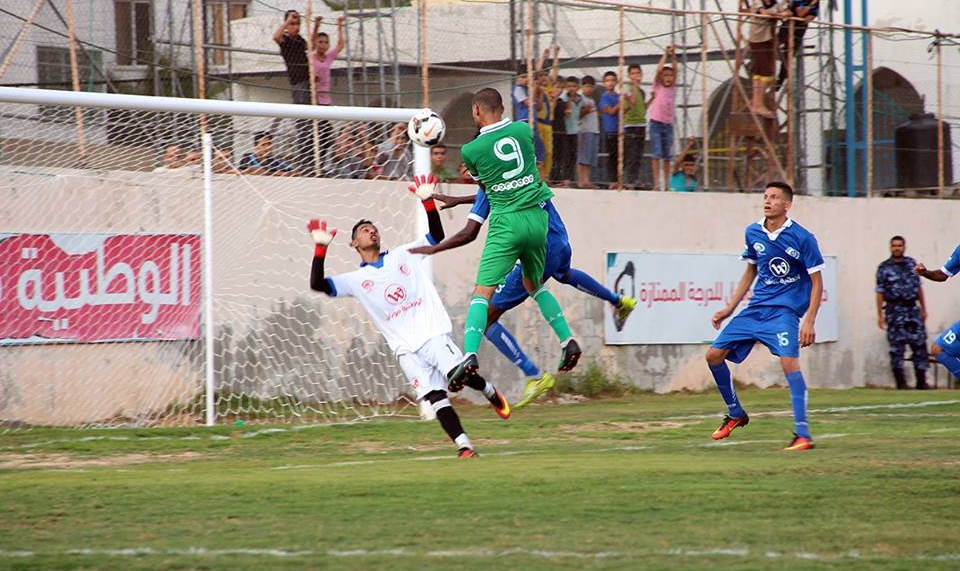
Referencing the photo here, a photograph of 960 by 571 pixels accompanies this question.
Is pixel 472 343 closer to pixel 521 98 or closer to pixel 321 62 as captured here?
pixel 321 62

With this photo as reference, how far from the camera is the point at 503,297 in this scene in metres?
10.3

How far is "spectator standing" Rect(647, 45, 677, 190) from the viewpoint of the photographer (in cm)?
1722

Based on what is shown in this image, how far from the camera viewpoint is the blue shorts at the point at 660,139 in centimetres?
1722

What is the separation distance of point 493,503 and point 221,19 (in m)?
9.95

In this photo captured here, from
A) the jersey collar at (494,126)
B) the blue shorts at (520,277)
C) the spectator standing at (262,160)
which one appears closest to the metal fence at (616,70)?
the spectator standing at (262,160)

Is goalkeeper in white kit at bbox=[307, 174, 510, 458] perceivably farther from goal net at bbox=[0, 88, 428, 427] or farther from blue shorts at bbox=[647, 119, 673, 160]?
blue shorts at bbox=[647, 119, 673, 160]

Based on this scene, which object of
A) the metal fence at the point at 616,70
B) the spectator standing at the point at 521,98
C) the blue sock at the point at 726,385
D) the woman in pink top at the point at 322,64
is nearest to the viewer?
the blue sock at the point at 726,385

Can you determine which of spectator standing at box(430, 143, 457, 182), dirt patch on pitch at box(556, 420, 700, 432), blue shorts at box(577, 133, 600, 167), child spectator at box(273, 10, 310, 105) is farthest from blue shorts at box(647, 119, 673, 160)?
dirt patch on pitch at box(556, 420, 700, 432)

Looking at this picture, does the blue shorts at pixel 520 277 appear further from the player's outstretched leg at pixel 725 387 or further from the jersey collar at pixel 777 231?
the jersey collar at pixel 777 231

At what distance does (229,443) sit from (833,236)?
1168 centimetres

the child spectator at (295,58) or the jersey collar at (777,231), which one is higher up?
the child spectator at (295,58)

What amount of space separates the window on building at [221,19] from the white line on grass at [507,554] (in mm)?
10064

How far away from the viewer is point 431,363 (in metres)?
8.84

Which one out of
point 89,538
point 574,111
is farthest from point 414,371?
point 574,111
